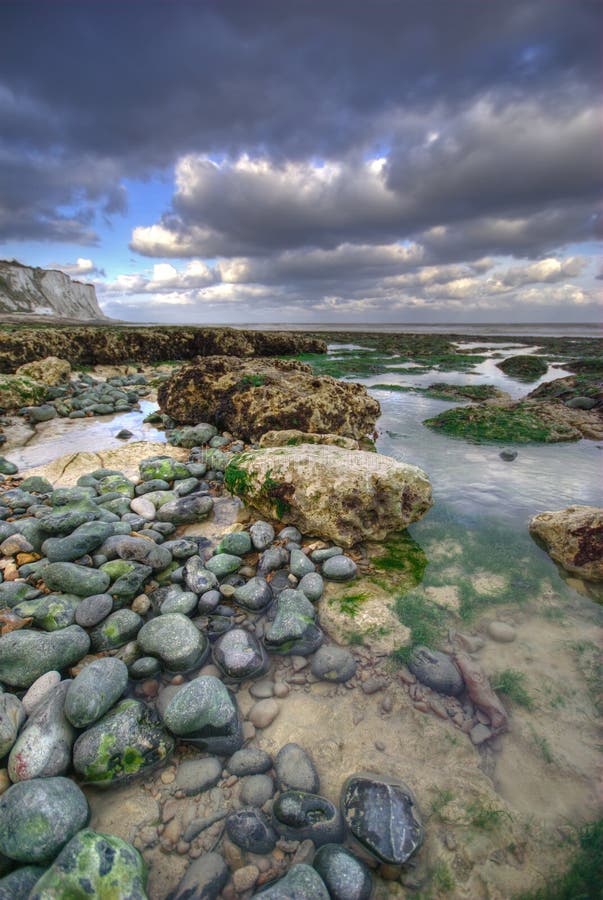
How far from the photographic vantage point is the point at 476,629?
3.34m

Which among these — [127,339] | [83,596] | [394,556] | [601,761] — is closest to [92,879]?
[83,596]

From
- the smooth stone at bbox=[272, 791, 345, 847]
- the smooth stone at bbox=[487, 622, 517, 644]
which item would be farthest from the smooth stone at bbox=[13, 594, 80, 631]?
the smooth stone at bbox=[487, 622, 517, 644]

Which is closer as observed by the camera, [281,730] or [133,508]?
[281,730]

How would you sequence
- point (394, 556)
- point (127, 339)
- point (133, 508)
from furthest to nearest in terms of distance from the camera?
point (127, 339), point (133, 508), point (394, 556)

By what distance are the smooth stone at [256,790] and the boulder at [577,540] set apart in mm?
3705

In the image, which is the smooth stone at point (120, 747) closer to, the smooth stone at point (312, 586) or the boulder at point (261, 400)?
the smooth stone at point (312, 586)

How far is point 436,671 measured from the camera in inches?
113

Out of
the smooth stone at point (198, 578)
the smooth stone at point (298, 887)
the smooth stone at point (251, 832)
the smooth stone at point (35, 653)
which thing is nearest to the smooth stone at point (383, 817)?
the smooth stone at point (298, 887)

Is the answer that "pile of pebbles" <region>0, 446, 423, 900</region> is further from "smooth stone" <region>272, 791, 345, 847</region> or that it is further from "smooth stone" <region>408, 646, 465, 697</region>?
"smooth stone" <region>408, 646, 465, 697</region>

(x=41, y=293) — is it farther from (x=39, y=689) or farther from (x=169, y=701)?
(x=169, y=701)

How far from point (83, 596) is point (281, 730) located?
2095mm

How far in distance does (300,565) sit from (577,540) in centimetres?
310

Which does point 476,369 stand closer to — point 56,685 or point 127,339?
point 127,339

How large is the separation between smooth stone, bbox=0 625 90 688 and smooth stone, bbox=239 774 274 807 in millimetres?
1592
